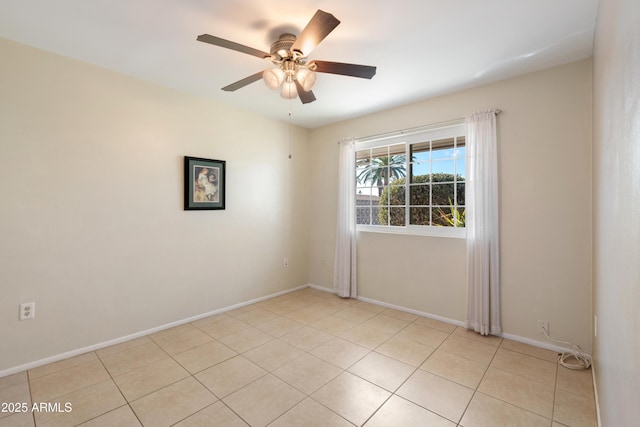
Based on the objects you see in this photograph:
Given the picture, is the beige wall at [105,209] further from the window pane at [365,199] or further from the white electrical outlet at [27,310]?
the window pane at [365,199]

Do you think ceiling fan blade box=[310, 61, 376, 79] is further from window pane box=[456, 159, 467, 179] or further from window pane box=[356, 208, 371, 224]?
window pane box=[356, 208, 371, 224]

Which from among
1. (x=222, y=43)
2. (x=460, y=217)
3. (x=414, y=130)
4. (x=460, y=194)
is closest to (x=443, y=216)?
(x=460, y=217)

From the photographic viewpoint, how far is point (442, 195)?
3.29 metres

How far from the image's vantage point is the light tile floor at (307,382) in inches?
68.7

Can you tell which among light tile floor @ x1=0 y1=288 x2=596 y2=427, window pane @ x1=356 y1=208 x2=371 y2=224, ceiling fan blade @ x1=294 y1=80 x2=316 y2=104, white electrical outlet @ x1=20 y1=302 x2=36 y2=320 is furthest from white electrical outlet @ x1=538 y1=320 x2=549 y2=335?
white electrical outlet @ x1=20 y1=302 x2=36 y2=320

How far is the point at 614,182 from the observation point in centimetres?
125

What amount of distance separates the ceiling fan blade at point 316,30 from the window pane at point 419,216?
89.9 inches

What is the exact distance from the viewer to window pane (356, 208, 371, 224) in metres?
3.94

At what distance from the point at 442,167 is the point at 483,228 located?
33.1 inches

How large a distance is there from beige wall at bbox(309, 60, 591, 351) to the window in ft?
→ 0.63

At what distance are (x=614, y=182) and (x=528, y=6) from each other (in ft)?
4.24

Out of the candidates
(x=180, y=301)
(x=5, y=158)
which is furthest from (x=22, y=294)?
(x=180, y=301)

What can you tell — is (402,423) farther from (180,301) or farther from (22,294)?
(22,294)

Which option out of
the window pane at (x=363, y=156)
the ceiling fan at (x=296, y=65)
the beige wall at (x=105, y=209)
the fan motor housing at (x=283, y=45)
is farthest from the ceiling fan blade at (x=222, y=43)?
the window pane at (x=363, y=156)
